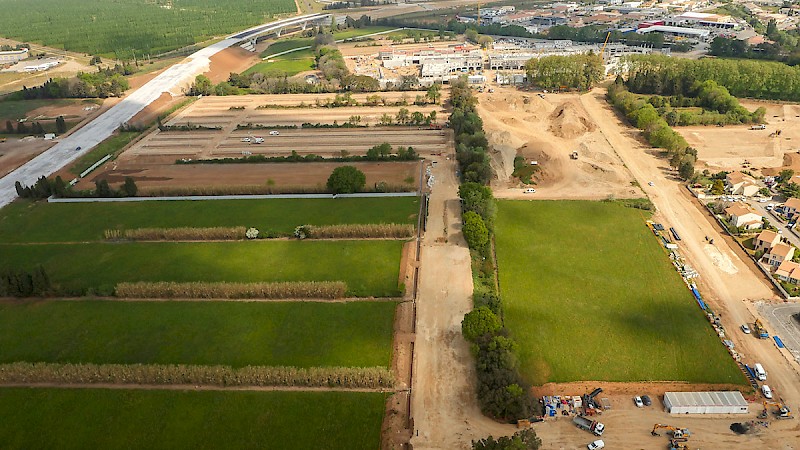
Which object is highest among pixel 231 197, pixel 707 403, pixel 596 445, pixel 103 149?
pixel 103 149

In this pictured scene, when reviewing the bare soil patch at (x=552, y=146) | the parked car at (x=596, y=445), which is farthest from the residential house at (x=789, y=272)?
the parked car at (x=596, y=445)

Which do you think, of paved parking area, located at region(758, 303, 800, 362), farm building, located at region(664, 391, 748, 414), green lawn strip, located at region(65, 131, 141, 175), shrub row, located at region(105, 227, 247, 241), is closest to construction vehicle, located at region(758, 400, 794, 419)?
farm building, located at region(664, 391, 748, 414)

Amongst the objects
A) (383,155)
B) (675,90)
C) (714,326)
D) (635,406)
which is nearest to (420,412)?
(635,406)

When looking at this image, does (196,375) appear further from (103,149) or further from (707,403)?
(103,149)

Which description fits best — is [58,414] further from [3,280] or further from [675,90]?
[675,90]

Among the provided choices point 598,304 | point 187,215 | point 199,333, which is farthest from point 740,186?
point 187,215
